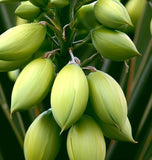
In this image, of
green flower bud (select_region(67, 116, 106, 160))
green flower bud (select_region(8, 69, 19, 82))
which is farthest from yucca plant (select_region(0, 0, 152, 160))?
green flower bud (select_region(8, 69, 19, 82))

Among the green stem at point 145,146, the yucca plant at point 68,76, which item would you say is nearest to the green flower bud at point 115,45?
the yucca plant at point 68,76

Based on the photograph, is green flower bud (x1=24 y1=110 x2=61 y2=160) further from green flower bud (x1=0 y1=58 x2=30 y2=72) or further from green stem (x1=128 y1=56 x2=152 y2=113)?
green stem (x1=128 y1=56 x2=152 y2=113)

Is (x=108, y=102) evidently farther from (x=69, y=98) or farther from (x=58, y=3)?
(x=58, y=3)

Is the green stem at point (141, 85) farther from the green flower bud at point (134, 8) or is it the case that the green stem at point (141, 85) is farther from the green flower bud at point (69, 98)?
the green flower bud at point (69, 98)

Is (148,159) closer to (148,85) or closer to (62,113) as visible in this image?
(148,85)

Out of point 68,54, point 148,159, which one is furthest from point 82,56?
point 148,159

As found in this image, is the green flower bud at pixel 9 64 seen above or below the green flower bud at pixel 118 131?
above

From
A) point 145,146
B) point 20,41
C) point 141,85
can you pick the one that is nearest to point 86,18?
point 20,41
